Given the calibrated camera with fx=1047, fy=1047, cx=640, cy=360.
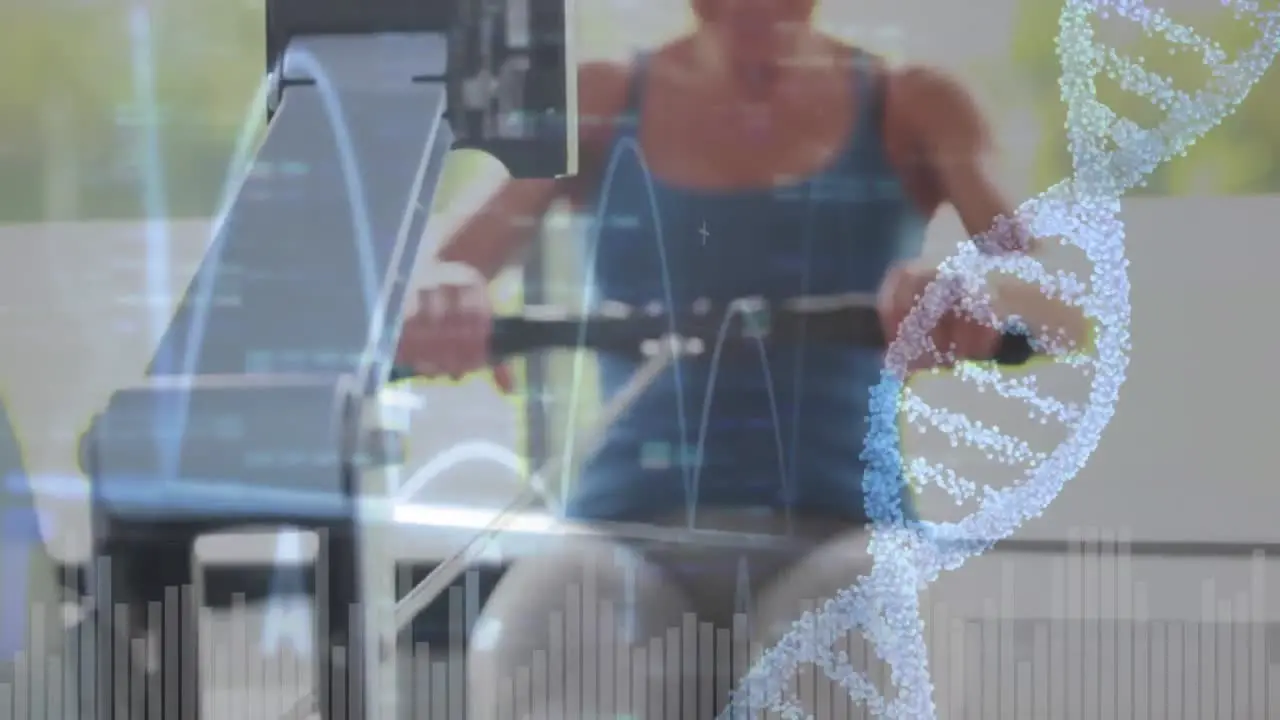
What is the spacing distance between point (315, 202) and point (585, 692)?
0.54m

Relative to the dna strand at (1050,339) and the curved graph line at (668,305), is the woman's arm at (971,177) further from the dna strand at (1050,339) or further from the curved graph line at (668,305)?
the curved graph line at (668,305)

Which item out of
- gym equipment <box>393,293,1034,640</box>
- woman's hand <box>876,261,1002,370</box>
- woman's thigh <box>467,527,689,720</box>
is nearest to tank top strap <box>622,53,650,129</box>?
gym equipment <box>393,293,1034,640</box>

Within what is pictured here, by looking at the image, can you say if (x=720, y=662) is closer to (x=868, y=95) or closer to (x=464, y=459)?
(x=464, y=459)

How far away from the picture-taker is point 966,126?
1020mm

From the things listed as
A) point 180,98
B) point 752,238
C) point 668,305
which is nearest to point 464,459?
point 668,305

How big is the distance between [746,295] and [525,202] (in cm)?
24

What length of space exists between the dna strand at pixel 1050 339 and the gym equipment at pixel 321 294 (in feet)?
1.38

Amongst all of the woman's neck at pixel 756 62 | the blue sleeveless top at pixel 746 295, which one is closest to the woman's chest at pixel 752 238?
the blue sleeveless top at pixel 746 295

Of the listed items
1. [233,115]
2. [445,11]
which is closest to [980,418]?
[445,11]

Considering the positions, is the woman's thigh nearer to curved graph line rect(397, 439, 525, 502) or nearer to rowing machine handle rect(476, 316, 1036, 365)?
curved graph line rect(397, 439, 525, 502)

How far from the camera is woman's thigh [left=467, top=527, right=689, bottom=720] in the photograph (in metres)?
1.03

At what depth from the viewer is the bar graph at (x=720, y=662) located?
3.34 feet

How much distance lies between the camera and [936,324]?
1021 millimetres

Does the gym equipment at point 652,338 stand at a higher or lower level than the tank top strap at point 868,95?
lower
